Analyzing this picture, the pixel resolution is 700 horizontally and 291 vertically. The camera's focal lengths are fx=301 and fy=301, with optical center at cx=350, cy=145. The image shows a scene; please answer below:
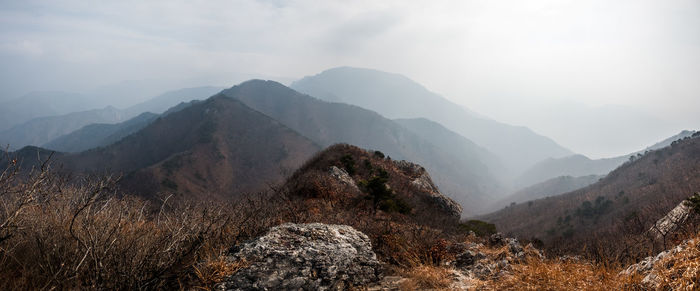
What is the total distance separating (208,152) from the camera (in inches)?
5015

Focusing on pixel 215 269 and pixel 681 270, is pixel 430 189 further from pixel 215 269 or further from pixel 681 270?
pixel 215 269

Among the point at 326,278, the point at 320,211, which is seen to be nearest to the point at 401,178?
the point at 320,211

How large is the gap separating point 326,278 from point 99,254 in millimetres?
3430

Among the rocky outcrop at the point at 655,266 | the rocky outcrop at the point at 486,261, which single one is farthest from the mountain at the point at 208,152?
the rocky outcrop at the point at 655,266

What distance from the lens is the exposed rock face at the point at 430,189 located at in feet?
65.9

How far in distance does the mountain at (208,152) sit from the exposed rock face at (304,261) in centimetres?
10054

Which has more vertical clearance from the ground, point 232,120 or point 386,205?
point 232,120

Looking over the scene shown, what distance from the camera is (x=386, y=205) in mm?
13203

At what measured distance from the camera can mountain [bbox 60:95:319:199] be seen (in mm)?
106344

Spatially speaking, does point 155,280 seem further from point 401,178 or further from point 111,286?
point 401,178

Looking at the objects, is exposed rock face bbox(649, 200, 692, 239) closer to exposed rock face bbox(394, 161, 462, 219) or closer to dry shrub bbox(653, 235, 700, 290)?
dry shrub bbox(653, 235, 700, 290)

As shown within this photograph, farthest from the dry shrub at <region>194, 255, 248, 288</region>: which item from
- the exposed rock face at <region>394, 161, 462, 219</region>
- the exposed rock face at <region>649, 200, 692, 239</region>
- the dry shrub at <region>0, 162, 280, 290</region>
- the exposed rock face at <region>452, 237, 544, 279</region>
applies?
the exposed rock face at <region>394, 161, 462, 219</region>

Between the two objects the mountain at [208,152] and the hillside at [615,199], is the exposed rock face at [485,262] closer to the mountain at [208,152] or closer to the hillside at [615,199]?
the hillside at [615,199]

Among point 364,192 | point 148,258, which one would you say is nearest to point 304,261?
point 148,258
